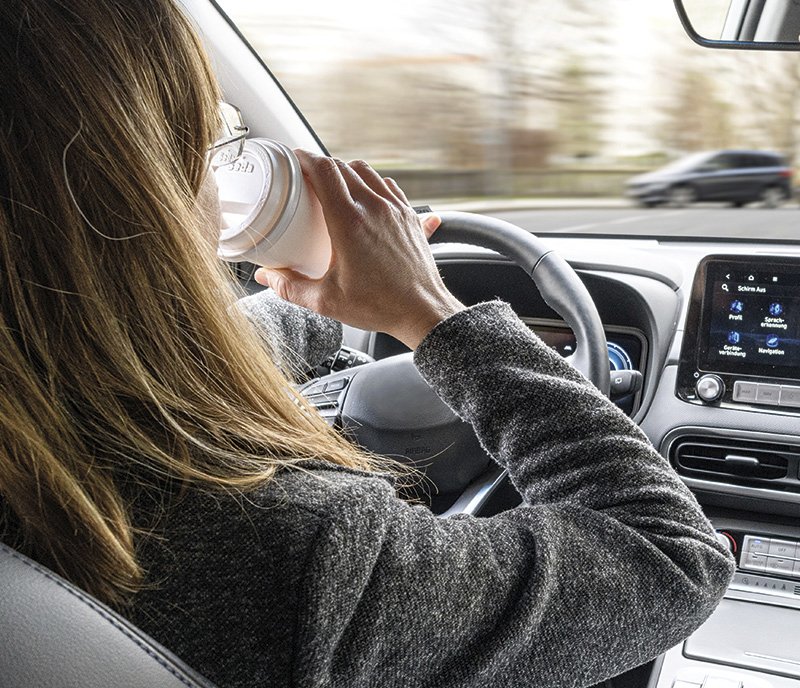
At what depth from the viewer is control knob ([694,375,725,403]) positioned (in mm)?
1771

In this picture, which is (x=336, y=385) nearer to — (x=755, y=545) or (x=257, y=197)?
(x=257, y=197)

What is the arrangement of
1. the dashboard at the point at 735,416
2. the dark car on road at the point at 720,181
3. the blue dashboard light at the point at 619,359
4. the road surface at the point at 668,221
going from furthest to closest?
the dark car on road at the point at 720,181 → the road surface at the point at 668,221 → the blue dashboard light at the point at 619,359 → the dashboard at the point at 735,416

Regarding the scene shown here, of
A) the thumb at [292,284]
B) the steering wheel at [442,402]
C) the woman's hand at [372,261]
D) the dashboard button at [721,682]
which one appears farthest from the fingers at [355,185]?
the dashboard button at [721,682]

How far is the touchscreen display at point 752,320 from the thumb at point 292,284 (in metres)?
1.00

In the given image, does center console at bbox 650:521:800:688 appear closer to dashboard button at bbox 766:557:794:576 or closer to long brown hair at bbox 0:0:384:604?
dashboard button at bbox 766:557:794:576

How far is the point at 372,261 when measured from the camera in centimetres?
96

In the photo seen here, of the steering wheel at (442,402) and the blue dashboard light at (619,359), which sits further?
the blue dashboard light at (619,359)

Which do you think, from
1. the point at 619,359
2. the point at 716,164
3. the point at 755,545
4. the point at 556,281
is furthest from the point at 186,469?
the point at 716,164

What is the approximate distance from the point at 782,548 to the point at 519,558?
3.69ft

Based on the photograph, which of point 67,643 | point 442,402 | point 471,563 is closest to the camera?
point 67,643

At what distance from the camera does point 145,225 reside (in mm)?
679

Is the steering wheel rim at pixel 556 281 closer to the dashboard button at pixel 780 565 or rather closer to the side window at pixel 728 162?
the dashboard button at pixel 780 565

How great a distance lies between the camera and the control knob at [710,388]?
177 cm

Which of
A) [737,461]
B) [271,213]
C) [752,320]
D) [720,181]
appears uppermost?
[271,213]
